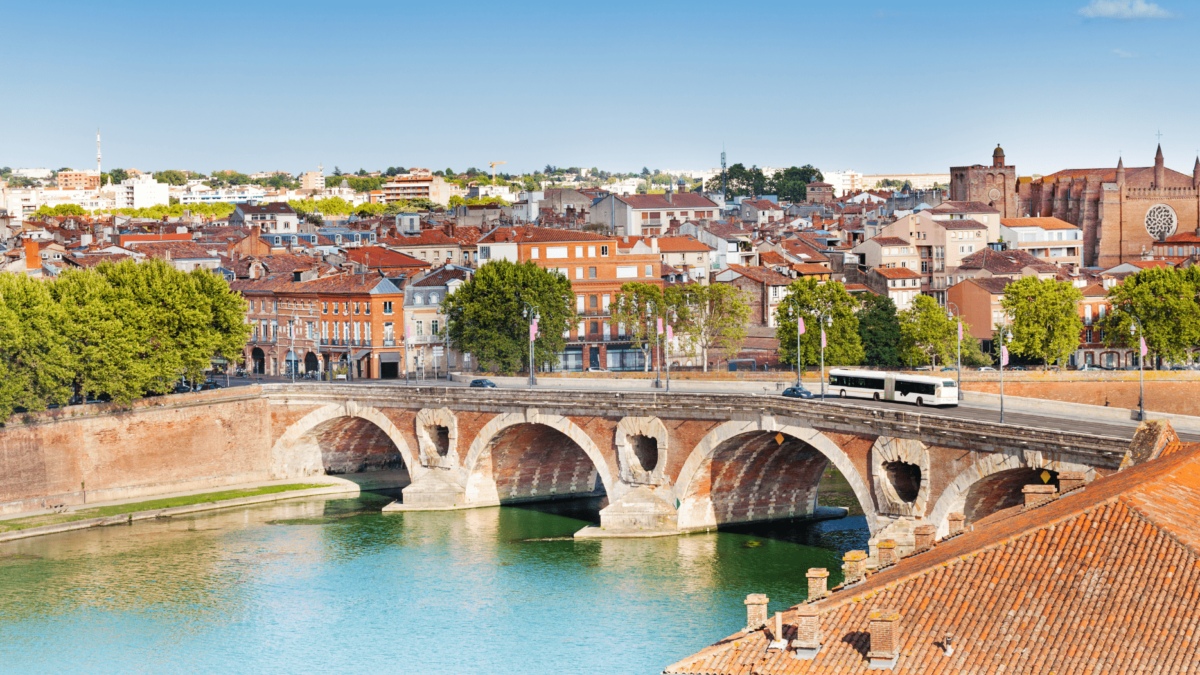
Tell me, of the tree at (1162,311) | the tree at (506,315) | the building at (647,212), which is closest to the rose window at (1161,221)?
the building at (647,212)

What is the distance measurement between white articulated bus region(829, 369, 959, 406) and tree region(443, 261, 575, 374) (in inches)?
1016

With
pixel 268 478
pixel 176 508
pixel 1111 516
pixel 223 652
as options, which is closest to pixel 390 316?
pixel 268 478

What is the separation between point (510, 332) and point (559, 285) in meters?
5.00

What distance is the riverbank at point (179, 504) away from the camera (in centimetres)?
6600

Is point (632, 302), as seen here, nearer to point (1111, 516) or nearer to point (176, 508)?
point (176, 508)

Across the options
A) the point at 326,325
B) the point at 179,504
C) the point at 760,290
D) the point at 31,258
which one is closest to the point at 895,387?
the point at 179,504

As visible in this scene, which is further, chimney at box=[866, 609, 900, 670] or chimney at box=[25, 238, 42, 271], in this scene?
chimney at box=[25, 238, 42, 271]

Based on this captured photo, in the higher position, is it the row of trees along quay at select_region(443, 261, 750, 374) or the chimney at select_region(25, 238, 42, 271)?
the chimney at select_region(25, 238, 42, 271)

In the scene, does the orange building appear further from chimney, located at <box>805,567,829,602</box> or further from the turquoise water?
chimney, located at <box>805,567,829,602</box>

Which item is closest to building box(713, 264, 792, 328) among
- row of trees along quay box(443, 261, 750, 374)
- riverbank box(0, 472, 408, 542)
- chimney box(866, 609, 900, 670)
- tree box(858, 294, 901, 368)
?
row of trees along quay box(443, 261, 750, 374)

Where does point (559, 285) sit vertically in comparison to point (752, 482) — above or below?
above

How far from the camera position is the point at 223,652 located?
1876 inches

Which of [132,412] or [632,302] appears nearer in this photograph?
[132,412]

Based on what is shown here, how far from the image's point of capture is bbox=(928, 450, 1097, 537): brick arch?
47.1 meters
